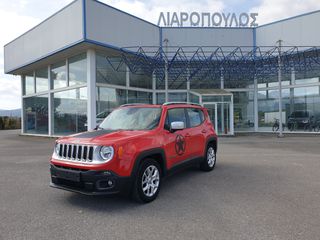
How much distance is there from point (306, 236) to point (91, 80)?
51.8 ft

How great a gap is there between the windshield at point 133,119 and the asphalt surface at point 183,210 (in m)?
1.47

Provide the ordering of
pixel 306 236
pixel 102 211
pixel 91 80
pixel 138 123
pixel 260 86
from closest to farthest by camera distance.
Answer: pixel 306 236
pixel 102 211
pixel 138 123
pixel 91 80
pixel 260 86

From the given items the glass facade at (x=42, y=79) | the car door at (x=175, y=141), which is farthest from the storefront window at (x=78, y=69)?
the car door at (x=175, y=141)

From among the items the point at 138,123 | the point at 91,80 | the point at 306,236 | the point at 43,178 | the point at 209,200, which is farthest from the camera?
the point at 91,80

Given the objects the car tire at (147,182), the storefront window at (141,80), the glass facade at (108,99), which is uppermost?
the storefront window at (141,80)

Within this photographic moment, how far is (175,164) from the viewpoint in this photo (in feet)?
19.8

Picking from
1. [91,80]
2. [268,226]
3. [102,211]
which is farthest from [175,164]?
[91,80]

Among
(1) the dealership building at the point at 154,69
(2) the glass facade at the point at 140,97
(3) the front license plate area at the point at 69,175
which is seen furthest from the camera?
(2) the glass facade at the point at 140,97

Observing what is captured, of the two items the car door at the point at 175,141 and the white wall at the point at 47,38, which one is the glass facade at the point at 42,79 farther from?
the car door at the point at 175,141

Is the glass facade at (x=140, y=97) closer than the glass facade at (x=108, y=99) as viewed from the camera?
No

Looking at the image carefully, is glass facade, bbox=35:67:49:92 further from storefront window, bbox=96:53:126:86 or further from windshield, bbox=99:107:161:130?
windshield, bbox=99:107:161:130

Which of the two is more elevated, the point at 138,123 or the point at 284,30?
the point at 284,30

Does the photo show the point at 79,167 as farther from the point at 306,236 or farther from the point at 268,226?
the point at 306,236

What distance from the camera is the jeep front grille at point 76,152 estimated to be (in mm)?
4703
